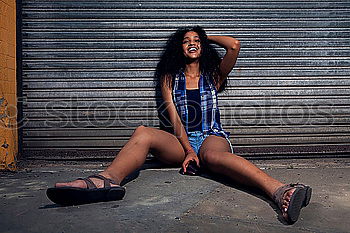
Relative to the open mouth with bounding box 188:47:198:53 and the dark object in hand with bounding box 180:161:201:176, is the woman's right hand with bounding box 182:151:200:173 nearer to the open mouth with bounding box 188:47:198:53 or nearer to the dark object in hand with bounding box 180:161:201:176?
the dark object in hand with bounding box 180:161:201:176

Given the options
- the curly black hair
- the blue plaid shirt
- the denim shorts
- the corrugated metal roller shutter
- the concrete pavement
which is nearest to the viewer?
the concrete pavement

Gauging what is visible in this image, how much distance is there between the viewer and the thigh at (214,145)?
3.55m

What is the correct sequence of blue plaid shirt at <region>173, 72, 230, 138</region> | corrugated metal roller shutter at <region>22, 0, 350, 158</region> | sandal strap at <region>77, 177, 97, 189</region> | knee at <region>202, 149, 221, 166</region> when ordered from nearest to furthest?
1. sandal strap at <region>77, 177, 97, 189</region>
2. knee at <region>202, 149, 221, 166</region>
3. blue plaid shirt at <region>173, 72, 230, 138</region>
4. corrugated metal roller shutter at <region>22, 0, 350, 158</region>

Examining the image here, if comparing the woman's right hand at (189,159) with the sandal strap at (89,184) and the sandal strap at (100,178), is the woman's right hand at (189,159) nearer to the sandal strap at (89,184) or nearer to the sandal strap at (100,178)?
the sandal strap at (100,178)

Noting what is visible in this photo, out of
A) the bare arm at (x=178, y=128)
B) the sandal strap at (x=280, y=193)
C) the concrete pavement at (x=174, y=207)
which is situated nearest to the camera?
the concrete pavement at (x=174, y=207)

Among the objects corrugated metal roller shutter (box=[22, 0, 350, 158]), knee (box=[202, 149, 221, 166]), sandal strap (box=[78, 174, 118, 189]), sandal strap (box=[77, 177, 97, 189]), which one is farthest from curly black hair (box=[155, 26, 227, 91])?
sandal strap (box=[77, 177, 97, 189])

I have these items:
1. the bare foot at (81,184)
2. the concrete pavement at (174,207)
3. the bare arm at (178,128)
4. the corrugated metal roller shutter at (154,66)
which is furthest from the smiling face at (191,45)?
the bare foot at (81,184)

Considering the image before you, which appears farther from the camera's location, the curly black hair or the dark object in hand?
the curly black hair

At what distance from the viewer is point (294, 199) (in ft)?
8.28

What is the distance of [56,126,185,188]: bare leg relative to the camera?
121 inches

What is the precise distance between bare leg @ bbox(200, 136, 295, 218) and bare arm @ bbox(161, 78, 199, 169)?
0.11m

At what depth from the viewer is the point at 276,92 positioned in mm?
4883

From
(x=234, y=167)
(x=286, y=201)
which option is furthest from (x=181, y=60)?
(x=286, y=201)

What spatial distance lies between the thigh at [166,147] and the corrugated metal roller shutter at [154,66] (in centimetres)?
108
